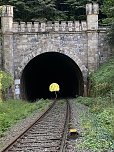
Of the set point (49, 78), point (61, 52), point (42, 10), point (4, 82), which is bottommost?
point (49, 78)

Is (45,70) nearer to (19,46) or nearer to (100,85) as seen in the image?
(19,46)

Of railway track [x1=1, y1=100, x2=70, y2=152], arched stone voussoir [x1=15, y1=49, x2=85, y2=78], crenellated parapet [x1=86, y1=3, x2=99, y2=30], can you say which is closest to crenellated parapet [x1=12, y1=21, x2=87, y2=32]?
crenellated parapet [x1=86, y1=3, x2=99, y2=30]

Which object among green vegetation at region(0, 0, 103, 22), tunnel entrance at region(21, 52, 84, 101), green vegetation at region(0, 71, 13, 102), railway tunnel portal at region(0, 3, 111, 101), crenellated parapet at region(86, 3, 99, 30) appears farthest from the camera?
tunnel entrance at region(21, 52, 84, 101)

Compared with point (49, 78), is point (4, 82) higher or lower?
higher

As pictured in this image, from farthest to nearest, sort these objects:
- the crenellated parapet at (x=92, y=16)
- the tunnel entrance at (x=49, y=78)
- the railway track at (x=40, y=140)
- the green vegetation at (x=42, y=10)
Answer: the tunnel entrance at (x=49, y=78), the green vegetation at (x=42, y=10), the crenellated parapet at (x=92, y=16), the railway track at (x=40, y=140)

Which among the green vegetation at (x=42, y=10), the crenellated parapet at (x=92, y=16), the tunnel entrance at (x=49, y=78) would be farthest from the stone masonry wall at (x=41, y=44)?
the tunnel entrance at (x=49, y=78)

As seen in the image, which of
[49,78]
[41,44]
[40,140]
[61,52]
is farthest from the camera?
[49,78]

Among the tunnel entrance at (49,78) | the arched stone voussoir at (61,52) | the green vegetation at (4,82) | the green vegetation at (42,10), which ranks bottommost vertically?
the tunnel entrance at (49,78)

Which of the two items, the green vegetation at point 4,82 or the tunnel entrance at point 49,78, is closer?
the green vegetation at point 4,82

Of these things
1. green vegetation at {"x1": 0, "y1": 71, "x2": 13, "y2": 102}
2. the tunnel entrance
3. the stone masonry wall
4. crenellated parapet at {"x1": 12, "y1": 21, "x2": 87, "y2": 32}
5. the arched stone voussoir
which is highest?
crenellated parapet at {"x1": 12, "y1": 21, "x2": 87, "y2": 32}

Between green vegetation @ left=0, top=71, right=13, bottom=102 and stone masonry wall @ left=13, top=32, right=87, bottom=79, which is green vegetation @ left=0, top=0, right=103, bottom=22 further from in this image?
green vegetation @ left=0, top=71, right=13, bottom=102

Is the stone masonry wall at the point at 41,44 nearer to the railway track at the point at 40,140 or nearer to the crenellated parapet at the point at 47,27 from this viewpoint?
the crenellated parapet at the point at 47,27

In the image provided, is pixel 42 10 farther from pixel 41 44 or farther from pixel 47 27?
pixel 41 44

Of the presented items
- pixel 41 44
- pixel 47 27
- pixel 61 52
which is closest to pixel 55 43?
pixel 61 52
